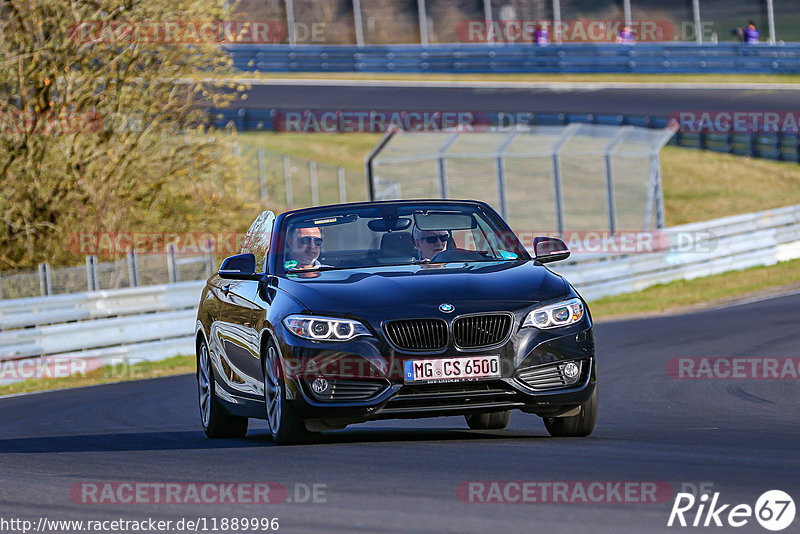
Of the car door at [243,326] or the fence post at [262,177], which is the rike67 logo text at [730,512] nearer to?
the car door at [243,326]

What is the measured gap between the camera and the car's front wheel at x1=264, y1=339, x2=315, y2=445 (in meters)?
8.05

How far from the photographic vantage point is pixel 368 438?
881cm

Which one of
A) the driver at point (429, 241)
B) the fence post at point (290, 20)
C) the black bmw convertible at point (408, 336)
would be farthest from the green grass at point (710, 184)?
the black bmw convertible at point (408, 336)

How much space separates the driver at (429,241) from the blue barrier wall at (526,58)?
116 feet

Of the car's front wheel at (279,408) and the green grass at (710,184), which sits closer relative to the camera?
the car's front wheel at (279,408)

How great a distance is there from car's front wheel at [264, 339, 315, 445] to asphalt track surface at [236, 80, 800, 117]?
29.5 m

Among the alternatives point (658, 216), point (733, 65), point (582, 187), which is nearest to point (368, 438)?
point (658, 216)

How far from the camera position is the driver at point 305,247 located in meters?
8.95

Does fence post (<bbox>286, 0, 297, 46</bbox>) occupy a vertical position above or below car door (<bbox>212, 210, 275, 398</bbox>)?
below

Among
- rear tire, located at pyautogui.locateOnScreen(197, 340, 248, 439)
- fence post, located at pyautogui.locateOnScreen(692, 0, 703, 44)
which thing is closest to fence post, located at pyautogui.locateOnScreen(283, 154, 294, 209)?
fence post, located at pyautogui.locateOnScreen(692, 0, 703, 44)

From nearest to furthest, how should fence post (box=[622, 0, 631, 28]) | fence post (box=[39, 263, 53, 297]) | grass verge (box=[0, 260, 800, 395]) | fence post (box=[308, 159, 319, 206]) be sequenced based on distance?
grass verge (box=[0, 260, 800, 395]), fence post (box=[39, 263, 53, 297]), fence post (box=[308, 159, 319, 206]), fence post (box=[622, 0, 631, 28])

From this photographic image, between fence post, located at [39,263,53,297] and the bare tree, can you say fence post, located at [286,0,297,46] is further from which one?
fence post, located at [39,263,53,297]

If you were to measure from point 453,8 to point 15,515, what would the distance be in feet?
134

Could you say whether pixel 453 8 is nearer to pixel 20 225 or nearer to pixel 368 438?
pixel 20 225
